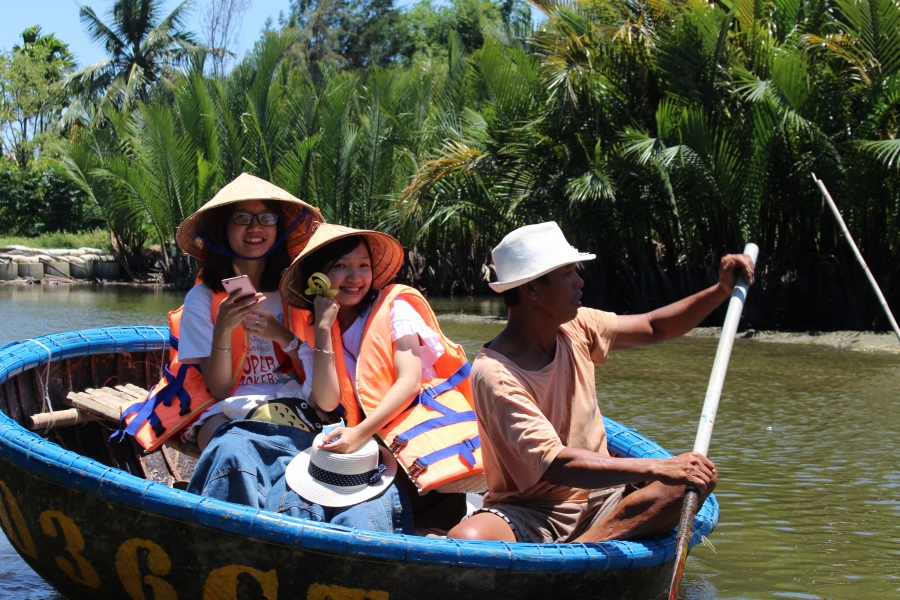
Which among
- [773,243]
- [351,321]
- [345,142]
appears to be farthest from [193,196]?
[351,321]

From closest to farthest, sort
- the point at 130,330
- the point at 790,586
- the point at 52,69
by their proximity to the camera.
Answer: the point at 790,586 < the point at 130,330 < the point at 52,69

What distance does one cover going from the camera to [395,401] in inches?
136

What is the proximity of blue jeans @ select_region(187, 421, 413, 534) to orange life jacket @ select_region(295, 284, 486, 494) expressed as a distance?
0.52ft

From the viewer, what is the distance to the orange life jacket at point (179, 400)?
3.75m

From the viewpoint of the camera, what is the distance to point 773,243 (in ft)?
41.4

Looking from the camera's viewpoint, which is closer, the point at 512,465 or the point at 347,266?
the point at 512,465

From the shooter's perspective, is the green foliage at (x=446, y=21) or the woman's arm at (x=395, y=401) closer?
the woman's arm at (x=395, y=401)

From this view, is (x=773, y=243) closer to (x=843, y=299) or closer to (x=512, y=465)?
(x=843, y=299)

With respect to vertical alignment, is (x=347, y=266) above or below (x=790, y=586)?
Answer: above

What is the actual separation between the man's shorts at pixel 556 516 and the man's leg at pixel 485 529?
0.02 m

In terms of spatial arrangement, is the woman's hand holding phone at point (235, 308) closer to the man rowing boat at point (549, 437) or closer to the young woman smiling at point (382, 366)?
the young woman smiling at point (382, 366)

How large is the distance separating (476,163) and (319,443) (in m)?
10.6

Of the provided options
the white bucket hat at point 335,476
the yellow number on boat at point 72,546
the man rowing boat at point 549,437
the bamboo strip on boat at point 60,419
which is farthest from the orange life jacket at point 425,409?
the bamboo strip on boat at point 60,419

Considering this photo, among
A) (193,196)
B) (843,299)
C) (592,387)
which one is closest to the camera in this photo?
(592,387)
